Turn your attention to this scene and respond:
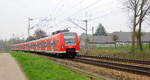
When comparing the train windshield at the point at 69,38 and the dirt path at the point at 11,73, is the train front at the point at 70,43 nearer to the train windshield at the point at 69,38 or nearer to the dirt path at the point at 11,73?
the train windshield at the point at 69,38

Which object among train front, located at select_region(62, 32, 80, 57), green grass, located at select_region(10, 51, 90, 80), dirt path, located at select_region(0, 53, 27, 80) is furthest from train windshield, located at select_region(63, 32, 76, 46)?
dirt path, located at select_region(0, 53, 27, 80)

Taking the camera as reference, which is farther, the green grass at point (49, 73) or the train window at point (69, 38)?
the train window at point (69, 38)

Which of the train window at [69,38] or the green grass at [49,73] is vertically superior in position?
the train window at [69,38]

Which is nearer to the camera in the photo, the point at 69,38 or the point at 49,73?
the point at 49,73

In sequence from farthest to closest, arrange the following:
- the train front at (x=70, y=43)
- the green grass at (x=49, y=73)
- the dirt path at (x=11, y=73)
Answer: the train front at (x=70, y=43) < the dirt path at (x=11, y=73) < the green grass at (x=49, y=73)

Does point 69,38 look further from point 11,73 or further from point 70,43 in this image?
point 11,73

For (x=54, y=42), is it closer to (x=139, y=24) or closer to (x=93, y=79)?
(x=139, y=24)

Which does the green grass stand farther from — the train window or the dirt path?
the train window

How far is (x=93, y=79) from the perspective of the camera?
1321 cm

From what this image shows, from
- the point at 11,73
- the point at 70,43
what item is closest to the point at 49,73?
the point at 11,73

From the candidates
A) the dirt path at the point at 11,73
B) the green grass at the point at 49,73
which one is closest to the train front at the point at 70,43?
the green grass at the point at 49,73

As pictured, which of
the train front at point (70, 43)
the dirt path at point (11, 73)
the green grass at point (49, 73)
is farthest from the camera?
the train front at point (70, 43)

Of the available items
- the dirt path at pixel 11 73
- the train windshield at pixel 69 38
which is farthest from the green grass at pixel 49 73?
the train windshield at pixel 69 38

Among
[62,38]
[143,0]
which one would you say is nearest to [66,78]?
[62,38]
